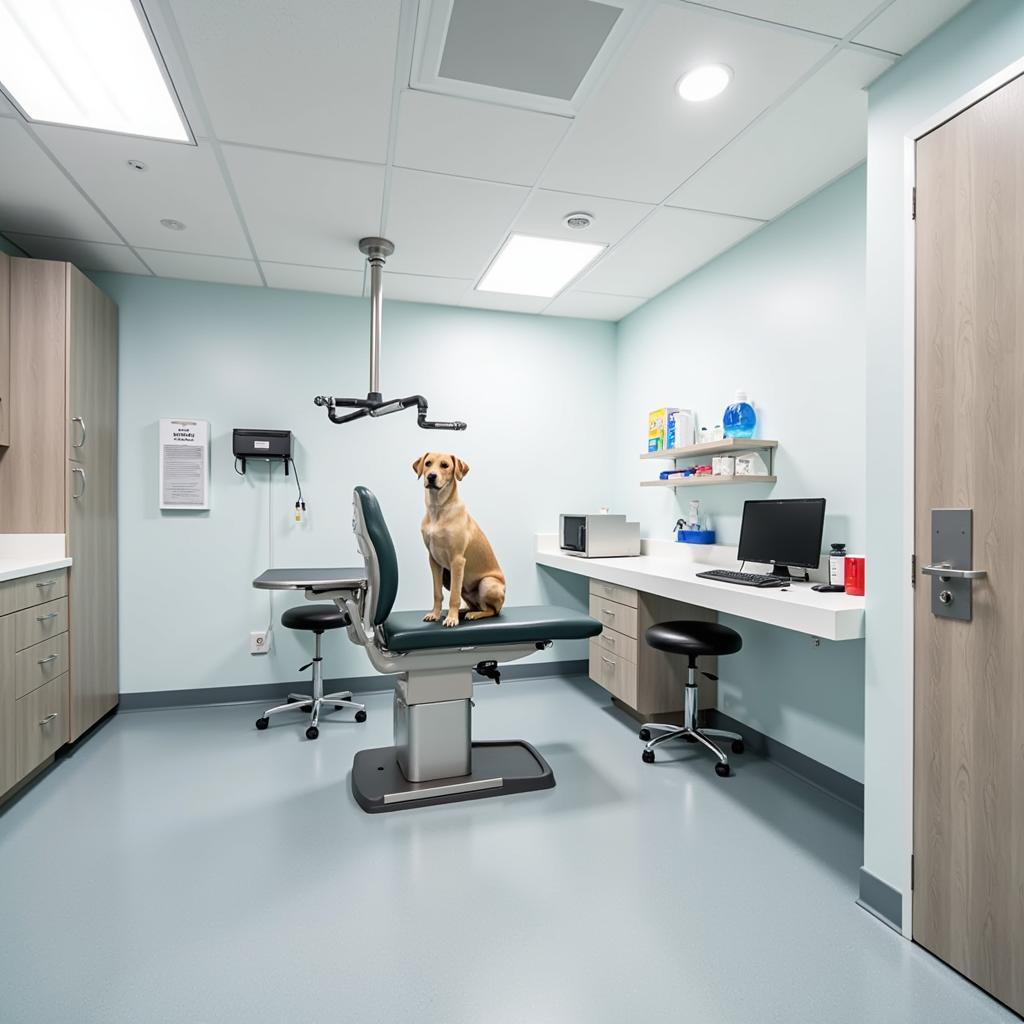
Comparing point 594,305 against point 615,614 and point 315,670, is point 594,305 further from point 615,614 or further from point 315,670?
point 315,670

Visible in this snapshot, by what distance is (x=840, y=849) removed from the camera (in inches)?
83.6

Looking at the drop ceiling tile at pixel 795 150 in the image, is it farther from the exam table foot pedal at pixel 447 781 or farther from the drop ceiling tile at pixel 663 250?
the exam table foot pedal at pixel 447 781

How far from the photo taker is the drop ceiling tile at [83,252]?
3131 mm

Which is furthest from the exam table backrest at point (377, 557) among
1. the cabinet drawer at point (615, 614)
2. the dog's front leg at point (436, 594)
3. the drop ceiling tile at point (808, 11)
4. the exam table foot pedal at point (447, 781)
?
the drop ceiling tile at point (808, 11)

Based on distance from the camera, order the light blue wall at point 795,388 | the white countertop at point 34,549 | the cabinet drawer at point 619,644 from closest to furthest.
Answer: the light blue wall at point 795,388
the white countertop at point 34,549
the cabinet drawer at point 619,644

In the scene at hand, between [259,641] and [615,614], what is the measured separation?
2207mm

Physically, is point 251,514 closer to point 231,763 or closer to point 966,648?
point 231,763

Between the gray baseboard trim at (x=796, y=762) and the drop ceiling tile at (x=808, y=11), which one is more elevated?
the drop ceiling tile at (x=808, y=11)

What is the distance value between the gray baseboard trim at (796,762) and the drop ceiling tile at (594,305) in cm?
261

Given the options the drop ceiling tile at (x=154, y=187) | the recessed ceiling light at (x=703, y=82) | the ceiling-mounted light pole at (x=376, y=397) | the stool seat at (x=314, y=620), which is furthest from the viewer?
Result: the stool seat at (x=314, y=620)

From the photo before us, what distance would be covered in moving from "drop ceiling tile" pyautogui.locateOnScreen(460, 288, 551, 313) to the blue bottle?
155 cm

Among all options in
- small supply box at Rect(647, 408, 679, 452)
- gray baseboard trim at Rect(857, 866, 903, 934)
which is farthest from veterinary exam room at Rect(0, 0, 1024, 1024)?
small supply box at Rect(647, 408, 679, 452)

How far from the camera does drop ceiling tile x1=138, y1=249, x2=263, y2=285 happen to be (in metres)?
3.34

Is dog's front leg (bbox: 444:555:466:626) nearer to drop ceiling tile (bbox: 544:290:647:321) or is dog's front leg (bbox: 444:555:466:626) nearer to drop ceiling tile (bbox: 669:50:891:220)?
drop ceiling tile (bbox: 669:50:891:220)
